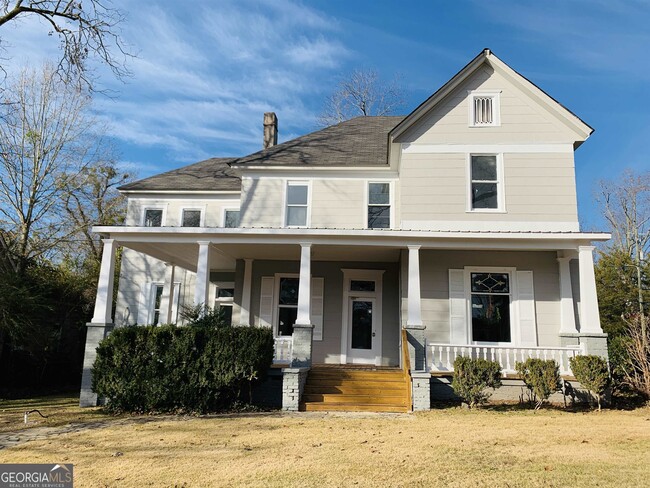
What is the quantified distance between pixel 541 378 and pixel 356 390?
12.6 feet

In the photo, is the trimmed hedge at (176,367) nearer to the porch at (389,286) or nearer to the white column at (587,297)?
the porch at (389,286)

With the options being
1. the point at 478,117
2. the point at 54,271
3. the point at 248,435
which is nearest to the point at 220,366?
the point at 248,435

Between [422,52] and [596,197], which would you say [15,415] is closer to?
[422,52]

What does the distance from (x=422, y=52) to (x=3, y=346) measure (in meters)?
17.9

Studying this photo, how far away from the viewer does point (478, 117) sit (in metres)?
12.9

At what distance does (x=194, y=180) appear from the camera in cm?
1738

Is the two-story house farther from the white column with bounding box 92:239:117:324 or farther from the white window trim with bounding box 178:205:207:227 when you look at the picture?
the white window trim with bounding box 178:205:207:227

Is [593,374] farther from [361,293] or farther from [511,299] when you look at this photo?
[361,293]

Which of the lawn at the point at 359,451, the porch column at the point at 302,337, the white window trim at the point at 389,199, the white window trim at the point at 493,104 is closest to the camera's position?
the lawn at the point at 359,451

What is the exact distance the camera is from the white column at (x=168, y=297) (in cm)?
1563

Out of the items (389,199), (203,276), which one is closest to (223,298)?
(203,276)

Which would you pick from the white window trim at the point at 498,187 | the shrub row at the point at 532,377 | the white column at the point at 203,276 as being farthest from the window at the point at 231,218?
the shrub row at the point at 532,377

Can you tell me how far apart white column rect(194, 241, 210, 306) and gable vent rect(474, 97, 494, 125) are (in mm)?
7920

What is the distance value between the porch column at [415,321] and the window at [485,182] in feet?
8.31
